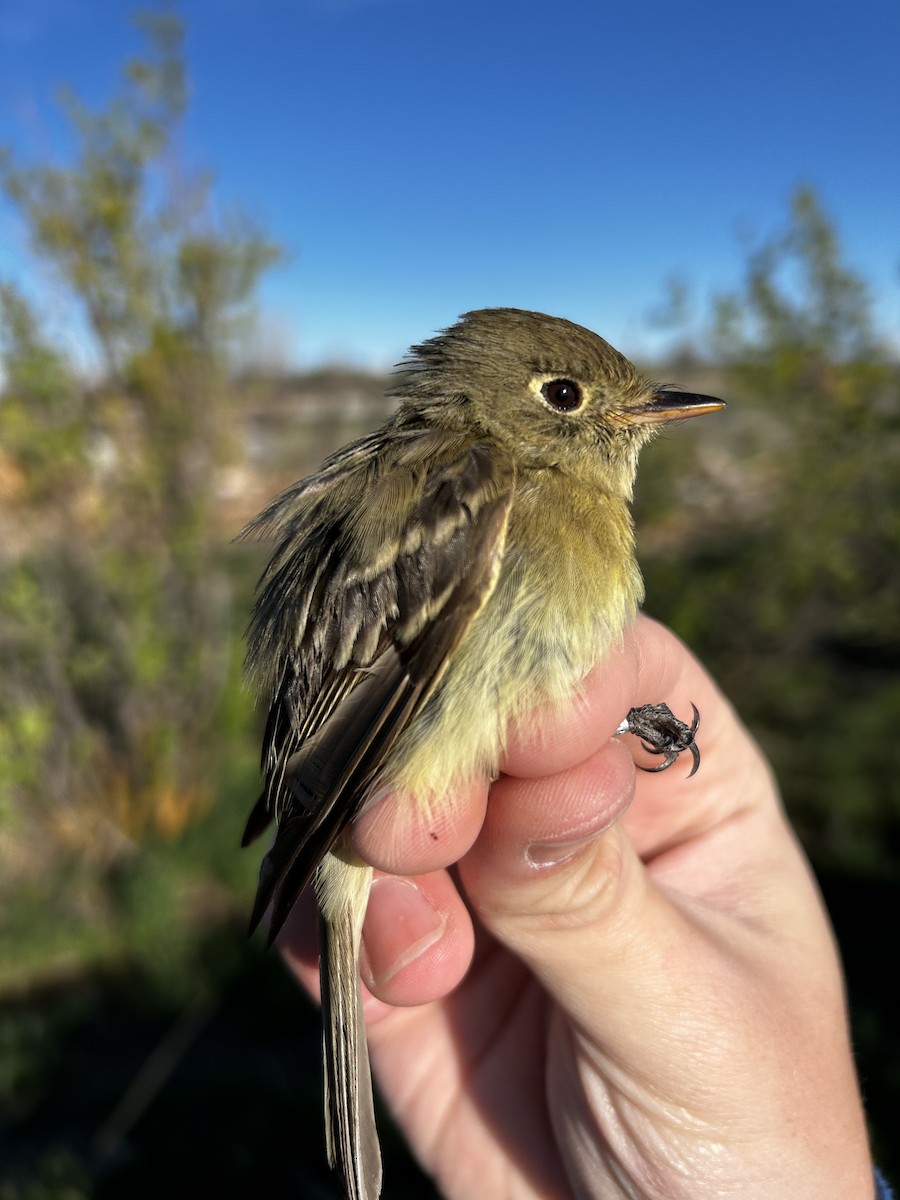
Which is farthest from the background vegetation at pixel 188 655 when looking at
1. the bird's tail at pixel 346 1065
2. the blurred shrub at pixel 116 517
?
the bird's tail at pixel 346 1065

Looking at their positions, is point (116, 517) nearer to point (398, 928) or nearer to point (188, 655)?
point (188, 655)

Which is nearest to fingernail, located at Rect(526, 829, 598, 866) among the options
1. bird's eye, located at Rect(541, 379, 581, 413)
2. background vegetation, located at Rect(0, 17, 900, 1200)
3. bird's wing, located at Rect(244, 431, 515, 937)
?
bird's wing, located at Rect(244, 431, 515, 937)

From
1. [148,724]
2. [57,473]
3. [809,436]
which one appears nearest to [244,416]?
[57,473]

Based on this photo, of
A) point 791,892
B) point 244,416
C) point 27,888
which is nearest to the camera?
point 791,892

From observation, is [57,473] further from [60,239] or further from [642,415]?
[642,415]

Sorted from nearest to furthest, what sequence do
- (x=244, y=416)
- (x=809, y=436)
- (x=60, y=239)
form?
(x=809, y=436) → (x=60, y=239) → (x=244, y=416)
